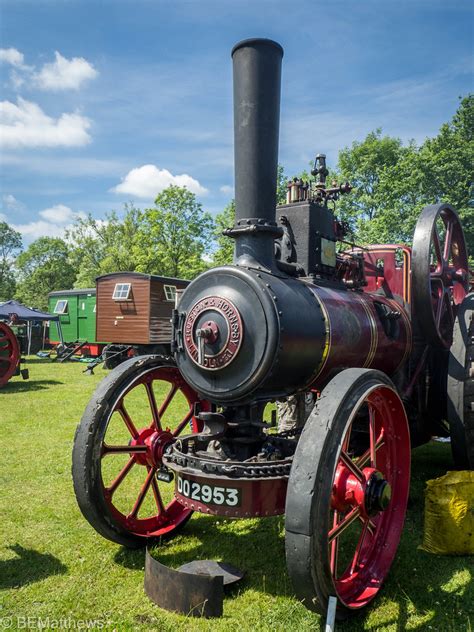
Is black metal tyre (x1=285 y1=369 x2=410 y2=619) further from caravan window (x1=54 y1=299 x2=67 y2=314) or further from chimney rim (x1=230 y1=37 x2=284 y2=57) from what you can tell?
caravan window (x1=54 y1=299 x2=67 y2=314)

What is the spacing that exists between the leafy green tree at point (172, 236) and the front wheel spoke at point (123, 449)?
84.3 ft

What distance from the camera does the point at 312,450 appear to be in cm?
225

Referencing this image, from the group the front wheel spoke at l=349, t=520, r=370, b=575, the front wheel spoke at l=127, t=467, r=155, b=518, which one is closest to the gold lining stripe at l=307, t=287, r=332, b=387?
the front wheel spoke at l=349, t=520, r=370, b=575

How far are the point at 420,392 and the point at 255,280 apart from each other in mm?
2606

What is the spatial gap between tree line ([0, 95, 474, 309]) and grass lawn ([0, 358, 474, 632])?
31.3 ft

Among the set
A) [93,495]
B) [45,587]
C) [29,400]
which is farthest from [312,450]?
[29,400]

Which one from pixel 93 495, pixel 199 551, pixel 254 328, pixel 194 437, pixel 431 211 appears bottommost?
pixel 199 551

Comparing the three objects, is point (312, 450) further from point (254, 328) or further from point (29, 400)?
point (29, 400)

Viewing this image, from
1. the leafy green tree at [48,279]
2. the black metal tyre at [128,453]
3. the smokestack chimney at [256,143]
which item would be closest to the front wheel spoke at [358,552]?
the black metal tyre at [128,453]

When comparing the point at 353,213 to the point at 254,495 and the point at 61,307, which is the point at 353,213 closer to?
the point at 61,307

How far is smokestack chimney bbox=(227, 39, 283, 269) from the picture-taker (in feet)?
9.70

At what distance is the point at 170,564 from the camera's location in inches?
130

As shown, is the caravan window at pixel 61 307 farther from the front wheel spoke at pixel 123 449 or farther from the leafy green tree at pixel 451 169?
the front wheel spoke at pixel 123 449

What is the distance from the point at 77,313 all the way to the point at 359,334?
63.0 feet
